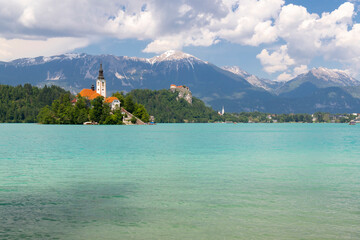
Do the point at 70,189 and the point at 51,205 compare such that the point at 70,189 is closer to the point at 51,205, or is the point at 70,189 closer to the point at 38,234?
the point at 51,205

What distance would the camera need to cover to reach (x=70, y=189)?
91.3 ft

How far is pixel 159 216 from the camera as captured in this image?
65.8 ft

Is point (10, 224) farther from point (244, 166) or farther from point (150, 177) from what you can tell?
point (244, 166)

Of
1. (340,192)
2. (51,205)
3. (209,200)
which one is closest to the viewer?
(51,205)

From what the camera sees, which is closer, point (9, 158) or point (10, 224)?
point (10, 224)

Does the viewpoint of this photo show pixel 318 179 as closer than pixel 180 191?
No

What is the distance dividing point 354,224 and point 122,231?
430 inches

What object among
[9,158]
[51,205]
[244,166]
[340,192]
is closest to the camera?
[51,205]

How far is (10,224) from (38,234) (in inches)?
88.8

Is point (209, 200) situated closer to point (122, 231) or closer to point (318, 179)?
point (122, 231)

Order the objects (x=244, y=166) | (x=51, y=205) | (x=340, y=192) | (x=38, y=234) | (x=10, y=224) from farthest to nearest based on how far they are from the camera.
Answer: (x=244, y=166), (x=340, y=192), (x=51, y=205), (x=10, y=224), (x=38, y=234)

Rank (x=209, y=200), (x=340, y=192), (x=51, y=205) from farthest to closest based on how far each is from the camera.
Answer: (x=340, y=192), (x=209, y=200), (x=51, y=205)

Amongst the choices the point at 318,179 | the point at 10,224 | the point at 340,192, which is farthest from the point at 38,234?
the point at 318,179

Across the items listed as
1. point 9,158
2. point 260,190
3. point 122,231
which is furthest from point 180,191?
point 9,158
